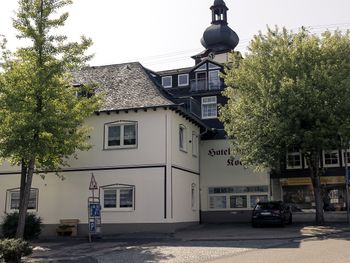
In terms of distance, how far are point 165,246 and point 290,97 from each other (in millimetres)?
10929

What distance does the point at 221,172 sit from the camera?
33094 mm

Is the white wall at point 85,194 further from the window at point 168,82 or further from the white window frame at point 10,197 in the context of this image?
the window at point 168,82

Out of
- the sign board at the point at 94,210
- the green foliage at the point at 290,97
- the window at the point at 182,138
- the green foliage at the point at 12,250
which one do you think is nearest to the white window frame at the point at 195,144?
the window at the point at 182,138

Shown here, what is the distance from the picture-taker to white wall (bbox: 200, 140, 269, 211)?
32.8 meters

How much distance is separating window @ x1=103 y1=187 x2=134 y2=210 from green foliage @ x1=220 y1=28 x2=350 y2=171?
712cm

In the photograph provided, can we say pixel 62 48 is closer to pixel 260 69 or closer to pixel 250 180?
pixel 260 69

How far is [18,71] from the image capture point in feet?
60.9

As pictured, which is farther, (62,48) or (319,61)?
(319,61)

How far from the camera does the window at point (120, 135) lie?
26.1 metres

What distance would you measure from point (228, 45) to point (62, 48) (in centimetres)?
3753

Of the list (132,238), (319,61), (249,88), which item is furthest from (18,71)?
(319,61)

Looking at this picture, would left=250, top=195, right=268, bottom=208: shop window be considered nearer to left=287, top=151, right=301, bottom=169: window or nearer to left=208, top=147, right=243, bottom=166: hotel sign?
left=208, top=147, right=243, bottom=166: hotel sign

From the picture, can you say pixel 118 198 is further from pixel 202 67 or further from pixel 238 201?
pixel 202 67

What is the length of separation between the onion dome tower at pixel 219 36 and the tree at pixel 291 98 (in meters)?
25.1
